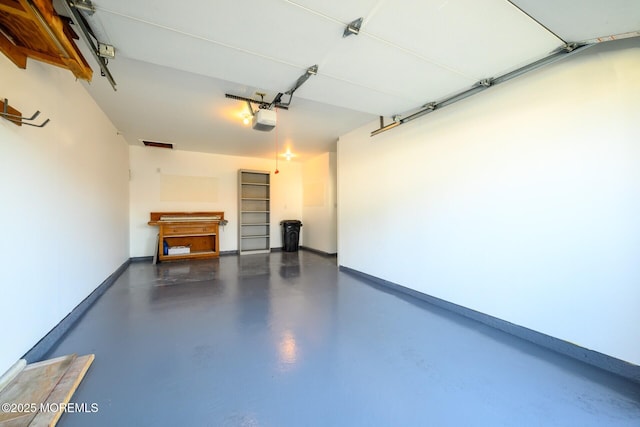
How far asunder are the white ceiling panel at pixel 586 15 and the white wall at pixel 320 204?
15.4ft

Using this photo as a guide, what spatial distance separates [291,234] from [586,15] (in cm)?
626

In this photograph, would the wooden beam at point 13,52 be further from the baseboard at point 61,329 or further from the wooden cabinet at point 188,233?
the wooden cabinet at point 188,233

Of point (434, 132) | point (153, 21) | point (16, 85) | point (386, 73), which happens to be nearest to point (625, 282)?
point (434, 132)

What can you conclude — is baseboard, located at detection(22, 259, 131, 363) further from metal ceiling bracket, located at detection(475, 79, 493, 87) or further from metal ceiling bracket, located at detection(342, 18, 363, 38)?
metal ceiling bracket, located at detection(475, 79, 493, 87)

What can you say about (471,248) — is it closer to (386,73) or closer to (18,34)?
(386,73)

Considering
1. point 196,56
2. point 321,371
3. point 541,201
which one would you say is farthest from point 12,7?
point 541,201

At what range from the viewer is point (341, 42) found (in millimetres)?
1792

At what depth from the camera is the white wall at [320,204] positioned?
6090mm

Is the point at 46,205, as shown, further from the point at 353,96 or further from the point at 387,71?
the point at 387,71

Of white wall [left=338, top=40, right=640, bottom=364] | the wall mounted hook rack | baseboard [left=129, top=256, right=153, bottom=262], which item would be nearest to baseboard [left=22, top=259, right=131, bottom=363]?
the wall mounted hook rack

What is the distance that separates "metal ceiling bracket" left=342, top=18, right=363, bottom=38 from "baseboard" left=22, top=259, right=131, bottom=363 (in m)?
3.31

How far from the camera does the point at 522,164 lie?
225cm

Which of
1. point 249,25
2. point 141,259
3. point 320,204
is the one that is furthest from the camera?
point 320,204

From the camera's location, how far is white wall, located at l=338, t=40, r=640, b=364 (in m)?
1.75
